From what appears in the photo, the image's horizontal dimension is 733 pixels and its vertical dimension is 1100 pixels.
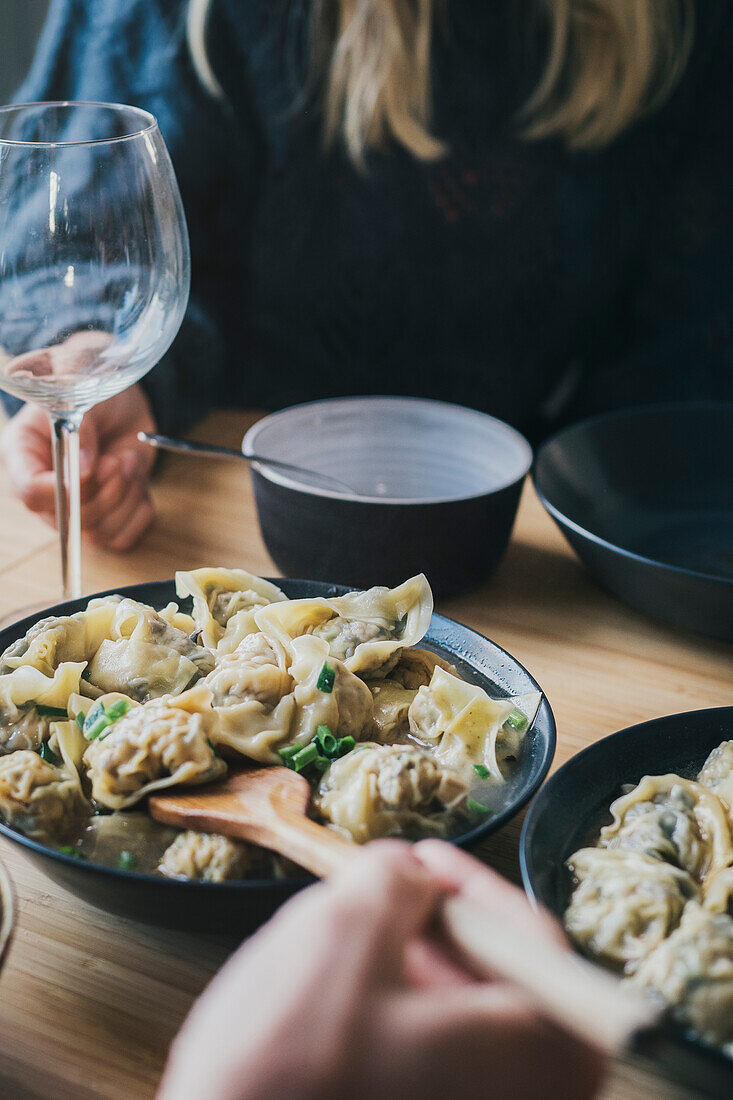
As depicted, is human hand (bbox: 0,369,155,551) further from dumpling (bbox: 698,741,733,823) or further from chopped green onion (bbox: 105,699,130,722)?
dumpling (bbox: 698,741,733,823)

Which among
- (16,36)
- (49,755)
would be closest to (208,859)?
(49,755)

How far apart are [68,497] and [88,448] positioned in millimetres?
245

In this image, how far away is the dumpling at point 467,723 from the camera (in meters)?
0.72

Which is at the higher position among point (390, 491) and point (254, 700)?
point (254, 700)

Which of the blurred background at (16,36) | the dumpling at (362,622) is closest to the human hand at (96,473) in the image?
the dumpling at (362,622)

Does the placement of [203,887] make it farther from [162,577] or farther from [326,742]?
[162,577]

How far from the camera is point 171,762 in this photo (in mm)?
639

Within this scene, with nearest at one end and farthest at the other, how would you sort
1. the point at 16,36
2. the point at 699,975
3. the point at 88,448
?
the point at 699,975 → the point at 88,448 → the point at 16,36

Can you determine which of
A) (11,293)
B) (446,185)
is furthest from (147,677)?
(446,185)

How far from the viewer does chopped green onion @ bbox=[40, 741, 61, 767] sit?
0.70m

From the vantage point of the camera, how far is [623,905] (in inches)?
23.1

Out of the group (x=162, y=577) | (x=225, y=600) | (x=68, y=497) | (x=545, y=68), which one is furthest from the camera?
(x=545, y=68)

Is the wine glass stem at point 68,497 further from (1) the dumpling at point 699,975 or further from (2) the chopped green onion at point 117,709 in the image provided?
(1) the dumpling at point 699,975

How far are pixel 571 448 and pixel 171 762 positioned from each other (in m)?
0.74
